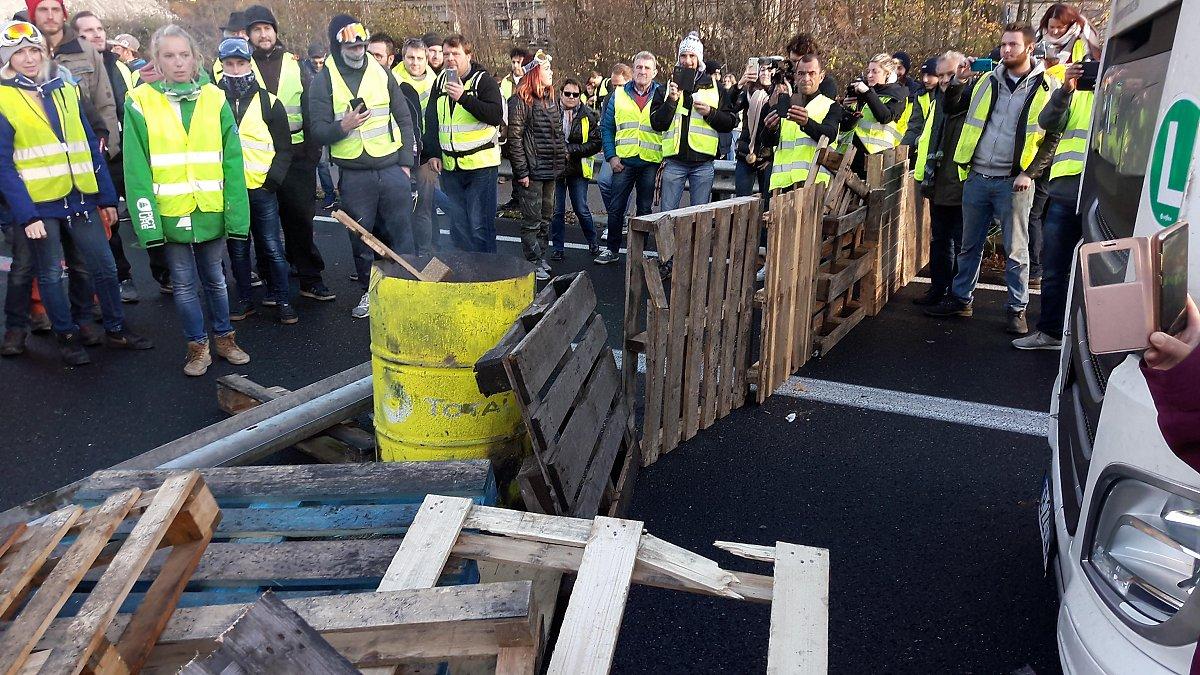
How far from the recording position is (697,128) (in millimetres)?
7031

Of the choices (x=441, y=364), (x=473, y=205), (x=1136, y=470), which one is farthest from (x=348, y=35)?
(x=1136, y=470)

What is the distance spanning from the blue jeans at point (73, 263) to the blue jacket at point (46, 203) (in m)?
0.09

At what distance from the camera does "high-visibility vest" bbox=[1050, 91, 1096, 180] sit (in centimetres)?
495

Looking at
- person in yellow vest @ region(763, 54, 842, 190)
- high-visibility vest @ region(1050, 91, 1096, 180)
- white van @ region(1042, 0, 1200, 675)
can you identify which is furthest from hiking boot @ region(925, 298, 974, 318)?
white van @ region(1042, 0, 1200, 675)

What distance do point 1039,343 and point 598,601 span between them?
15.5 feet

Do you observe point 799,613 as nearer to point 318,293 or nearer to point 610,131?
point 318,293

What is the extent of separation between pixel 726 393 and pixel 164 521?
9.79 feet

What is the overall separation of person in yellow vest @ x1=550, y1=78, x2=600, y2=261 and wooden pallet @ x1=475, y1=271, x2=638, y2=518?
4.60 m

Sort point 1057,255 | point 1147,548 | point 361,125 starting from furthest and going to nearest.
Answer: point 361,125 < point 1057,255 < point 1147,548

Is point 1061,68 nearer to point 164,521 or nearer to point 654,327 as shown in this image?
point 654,327

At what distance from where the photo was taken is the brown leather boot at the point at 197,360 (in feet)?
16.6

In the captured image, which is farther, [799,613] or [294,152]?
[294,152]

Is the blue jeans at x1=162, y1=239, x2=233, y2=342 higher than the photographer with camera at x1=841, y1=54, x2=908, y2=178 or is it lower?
lower

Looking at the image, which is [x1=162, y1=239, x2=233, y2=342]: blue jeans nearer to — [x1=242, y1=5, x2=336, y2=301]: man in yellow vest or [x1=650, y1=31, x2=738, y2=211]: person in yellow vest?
[x1=242, y1=5, x2=336, y2=301]: man in yellow vest
